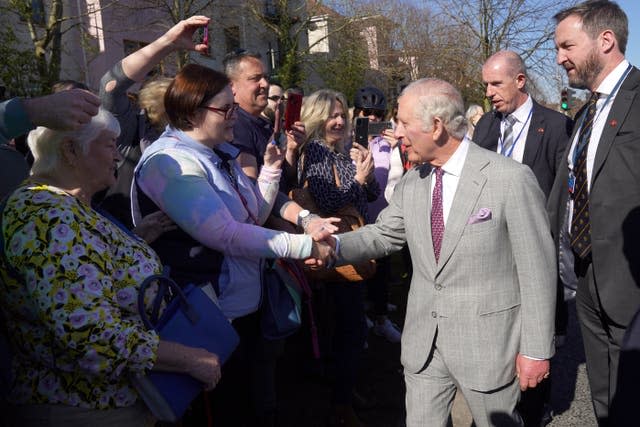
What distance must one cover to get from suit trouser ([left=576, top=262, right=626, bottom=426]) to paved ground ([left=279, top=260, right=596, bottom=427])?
0.74m

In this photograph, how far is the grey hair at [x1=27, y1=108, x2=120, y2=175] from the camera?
5.98 ft

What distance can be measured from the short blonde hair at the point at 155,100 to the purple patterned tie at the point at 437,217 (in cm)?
169

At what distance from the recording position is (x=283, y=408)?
3783 millimetres

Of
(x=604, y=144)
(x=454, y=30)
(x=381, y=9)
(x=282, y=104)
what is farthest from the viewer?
(x=381, y=9)

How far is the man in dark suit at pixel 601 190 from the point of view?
260 centimetres

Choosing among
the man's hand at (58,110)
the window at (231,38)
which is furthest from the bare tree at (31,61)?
the window at (231,38)

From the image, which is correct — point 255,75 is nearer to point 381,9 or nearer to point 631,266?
point 631,266

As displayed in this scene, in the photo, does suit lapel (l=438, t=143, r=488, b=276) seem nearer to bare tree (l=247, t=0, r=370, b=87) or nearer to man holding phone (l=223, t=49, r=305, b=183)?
man holding phone (l=223, t=49, r=305, b=183)

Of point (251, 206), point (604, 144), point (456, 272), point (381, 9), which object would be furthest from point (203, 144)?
point (381, 9)

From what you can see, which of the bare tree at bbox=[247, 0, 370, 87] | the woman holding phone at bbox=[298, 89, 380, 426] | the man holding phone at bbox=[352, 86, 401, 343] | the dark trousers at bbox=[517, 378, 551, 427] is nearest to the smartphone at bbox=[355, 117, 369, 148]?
the man holding phone at bbox=[352, 86, 401, 343]

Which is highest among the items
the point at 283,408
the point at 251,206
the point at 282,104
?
the point at 282,104

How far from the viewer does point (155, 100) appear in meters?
3.20

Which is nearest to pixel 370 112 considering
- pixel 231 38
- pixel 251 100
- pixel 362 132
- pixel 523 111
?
pixel 362 132

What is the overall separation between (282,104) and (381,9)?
25.9m
